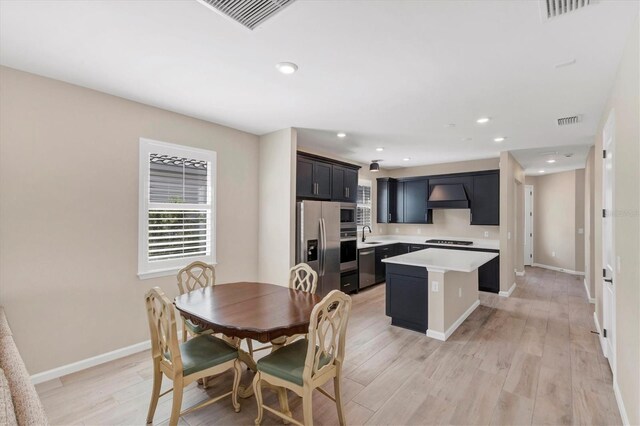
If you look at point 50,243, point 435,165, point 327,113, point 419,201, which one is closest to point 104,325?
point 50,243

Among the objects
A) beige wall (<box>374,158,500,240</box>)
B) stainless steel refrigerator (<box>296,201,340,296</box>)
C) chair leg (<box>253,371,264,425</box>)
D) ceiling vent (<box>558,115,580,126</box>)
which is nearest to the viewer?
chair leg (<box>253,371,264,425</box>)

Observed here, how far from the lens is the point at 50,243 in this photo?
2.69 meters

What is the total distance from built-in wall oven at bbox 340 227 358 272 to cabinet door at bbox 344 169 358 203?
1.89 ft

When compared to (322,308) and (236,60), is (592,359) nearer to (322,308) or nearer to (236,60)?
(322,308)

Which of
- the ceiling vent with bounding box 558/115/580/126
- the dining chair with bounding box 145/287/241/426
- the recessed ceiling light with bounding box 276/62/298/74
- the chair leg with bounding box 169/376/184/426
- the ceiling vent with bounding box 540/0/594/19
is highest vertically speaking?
the recessed ceiling light with bounding box 276/62/298/74

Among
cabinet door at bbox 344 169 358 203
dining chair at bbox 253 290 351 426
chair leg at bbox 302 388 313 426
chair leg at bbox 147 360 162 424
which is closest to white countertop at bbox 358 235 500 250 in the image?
cabinet door at bbox 344 169 358 203

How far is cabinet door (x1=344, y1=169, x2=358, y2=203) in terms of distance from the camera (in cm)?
558

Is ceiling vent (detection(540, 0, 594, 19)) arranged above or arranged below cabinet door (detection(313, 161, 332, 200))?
above

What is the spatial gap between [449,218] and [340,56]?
18.2 ft

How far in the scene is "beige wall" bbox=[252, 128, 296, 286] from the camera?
4039 millimetres

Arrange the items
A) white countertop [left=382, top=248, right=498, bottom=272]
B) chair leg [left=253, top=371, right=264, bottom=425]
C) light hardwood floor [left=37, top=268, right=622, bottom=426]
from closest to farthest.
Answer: chair leg [left=253, top=371, right=264, bottom=425] < light hardwood floor [left=37, top=268, right=622, bottom=426] < white countertop [left=382, top=248, right=498, bottom=272]

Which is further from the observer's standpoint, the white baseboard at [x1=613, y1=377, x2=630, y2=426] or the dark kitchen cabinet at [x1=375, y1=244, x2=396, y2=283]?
the dark kitchen cabinet at [x1=375, y1=244, x2=396, y2=283]

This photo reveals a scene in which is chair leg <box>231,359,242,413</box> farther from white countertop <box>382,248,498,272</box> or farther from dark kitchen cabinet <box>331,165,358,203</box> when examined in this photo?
dark kitchen cabinet <box>331,165,358,203</box>

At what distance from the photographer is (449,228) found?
686cm
